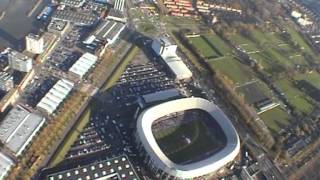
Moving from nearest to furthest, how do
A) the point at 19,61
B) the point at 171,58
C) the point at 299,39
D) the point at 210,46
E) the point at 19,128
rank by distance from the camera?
1. the point at 19,128
2. the point at 19,61
3. the point at 171,58
4. the point at 210,46
5. the point at 299,39

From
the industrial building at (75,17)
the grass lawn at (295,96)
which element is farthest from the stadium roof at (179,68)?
the grass lawn at (295,96)

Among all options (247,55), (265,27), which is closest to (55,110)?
(247,55)

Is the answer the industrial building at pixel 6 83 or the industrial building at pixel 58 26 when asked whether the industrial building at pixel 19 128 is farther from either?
the industrial building at pixel 58 26

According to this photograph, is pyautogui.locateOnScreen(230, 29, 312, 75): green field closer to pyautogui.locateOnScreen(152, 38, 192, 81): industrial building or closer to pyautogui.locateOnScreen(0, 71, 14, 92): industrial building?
pyautogui.locateOnScreen(152, 38, 192, 81): industrial building

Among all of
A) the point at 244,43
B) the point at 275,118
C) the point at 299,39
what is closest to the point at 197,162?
the point at 275,118

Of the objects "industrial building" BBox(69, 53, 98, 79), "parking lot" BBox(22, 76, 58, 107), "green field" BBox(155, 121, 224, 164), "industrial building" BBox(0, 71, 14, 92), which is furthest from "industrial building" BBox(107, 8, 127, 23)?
"green field" BBox(155, 121, 224, 164)

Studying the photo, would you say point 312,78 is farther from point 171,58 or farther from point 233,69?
point 171,58
